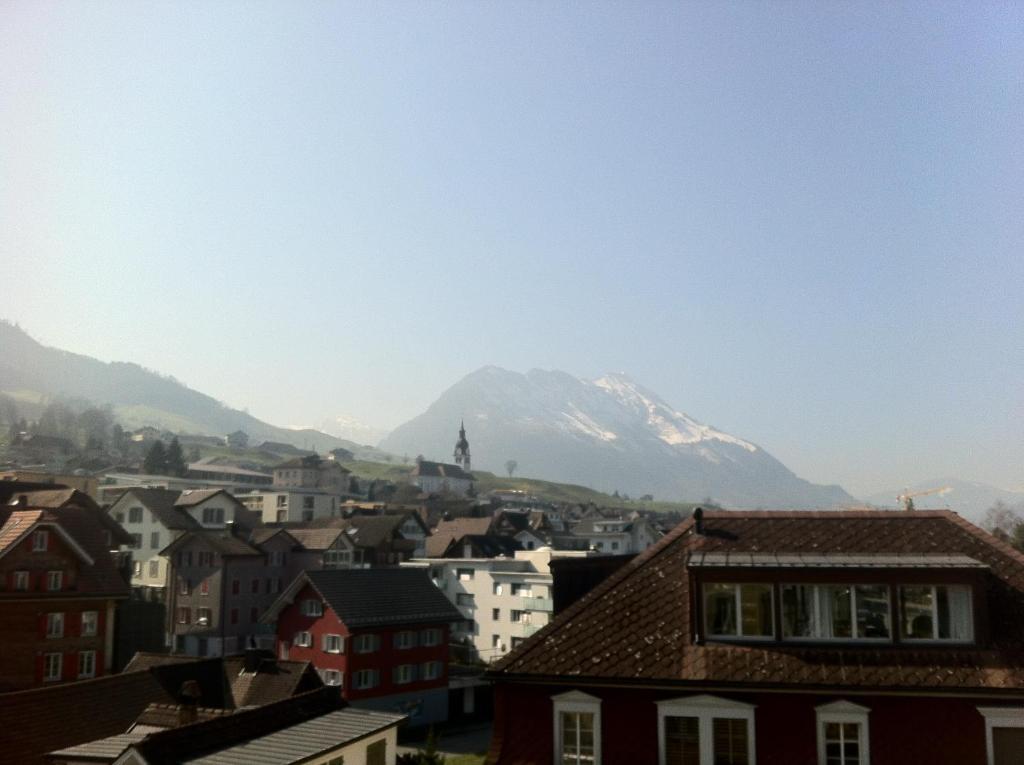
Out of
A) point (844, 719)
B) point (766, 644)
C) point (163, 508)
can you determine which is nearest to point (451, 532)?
point (163, 508)

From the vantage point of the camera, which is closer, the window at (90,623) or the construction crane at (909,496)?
the construction crane at (909,496)

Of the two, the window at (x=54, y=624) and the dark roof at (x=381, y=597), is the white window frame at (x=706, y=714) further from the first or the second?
the window at (x=54, y=624)

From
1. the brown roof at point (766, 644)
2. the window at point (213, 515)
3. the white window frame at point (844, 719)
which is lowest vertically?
the white window frame at point (844, 719)

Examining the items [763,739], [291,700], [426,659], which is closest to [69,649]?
[426,659]

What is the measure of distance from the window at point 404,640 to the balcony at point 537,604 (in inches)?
723

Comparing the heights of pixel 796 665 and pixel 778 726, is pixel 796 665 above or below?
above

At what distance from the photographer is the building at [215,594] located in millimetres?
78500

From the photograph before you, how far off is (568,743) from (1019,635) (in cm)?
1037

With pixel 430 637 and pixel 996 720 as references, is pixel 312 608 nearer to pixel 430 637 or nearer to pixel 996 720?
pixel 430 637

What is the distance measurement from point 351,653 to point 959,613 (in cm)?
4344

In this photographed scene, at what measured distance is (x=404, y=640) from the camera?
197ft

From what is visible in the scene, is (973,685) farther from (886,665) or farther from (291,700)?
(291,700)

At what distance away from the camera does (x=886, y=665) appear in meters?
19.5

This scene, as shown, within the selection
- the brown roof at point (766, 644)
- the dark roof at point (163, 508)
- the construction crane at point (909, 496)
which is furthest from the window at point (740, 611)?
the dark roof at point (163, 508)
